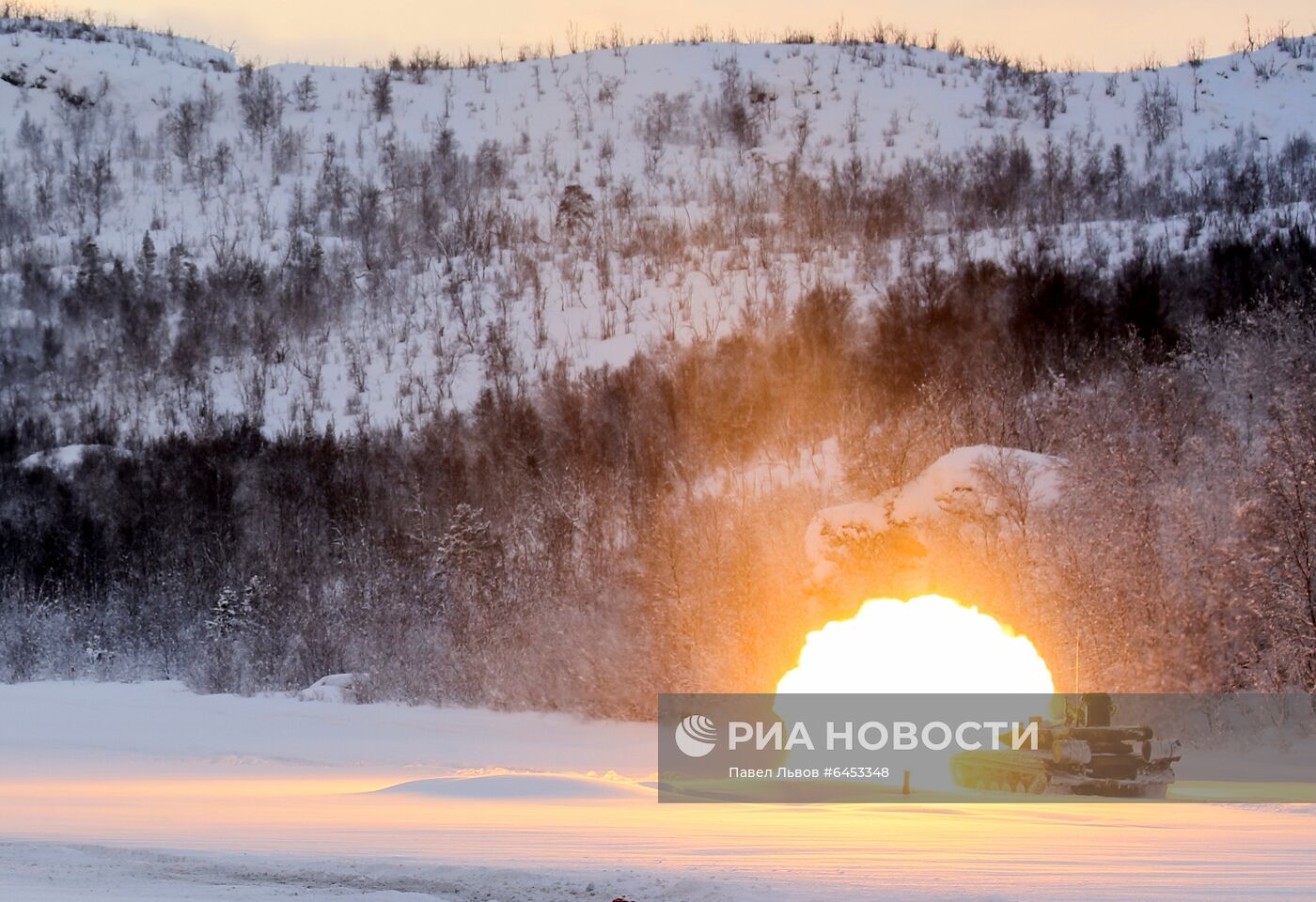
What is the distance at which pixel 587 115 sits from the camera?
69062 mm

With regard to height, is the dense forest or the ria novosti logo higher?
the dense forest

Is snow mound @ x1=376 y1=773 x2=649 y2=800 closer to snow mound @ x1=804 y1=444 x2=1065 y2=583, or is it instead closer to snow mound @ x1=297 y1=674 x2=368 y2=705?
snow mound @ x1=804 y1=444 x2=1065 y2=583

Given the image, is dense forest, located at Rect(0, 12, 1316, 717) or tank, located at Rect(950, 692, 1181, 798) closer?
tank, located at Rect(950, 692, 1181, 798)

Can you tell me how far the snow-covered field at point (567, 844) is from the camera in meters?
7.14

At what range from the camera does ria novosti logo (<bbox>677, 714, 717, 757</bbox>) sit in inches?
863

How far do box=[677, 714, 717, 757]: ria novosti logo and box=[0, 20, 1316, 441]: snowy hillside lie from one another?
27787mm

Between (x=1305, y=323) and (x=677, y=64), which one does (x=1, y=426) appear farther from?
(x=1305, y=323)

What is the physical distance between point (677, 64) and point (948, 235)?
24.1 meters

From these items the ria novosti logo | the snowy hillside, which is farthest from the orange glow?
the snowy hillside

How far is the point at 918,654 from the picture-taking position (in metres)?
19.0

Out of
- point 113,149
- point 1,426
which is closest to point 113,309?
point 1,426

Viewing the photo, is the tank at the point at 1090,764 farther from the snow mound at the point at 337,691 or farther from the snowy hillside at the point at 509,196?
the snowy hillside at the point at 509,196

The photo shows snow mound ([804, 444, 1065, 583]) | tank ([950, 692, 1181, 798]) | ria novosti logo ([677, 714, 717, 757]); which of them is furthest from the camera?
snow mound ([804, 444, 1065, 583])

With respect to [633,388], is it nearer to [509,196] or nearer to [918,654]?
[509,196]
